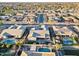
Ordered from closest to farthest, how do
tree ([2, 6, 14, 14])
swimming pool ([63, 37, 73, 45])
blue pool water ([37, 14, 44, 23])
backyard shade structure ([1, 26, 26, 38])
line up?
swimming pool ([63, 37, 73, 45]) < backyard shade structure ([1, 26, 26, 38]) < blue pool water ([37, 14, 44, 23]) < tree ([2, 6, 14, 14])

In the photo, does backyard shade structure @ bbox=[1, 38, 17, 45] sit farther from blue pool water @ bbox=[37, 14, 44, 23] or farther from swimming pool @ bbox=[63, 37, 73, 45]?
blue pool water @ bbox=[37, 14, 44, 23]

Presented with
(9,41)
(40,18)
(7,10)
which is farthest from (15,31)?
(7,10)

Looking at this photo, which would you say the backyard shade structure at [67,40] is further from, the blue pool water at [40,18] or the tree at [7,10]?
the tree at [7,10]

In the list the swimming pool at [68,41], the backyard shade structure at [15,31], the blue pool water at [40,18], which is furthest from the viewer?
the blue pool water at [40,18]

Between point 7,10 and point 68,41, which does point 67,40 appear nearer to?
point 68,41

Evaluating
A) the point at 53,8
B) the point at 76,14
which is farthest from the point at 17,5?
the point at 76,14

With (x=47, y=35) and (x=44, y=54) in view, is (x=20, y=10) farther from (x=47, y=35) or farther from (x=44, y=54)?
(x=44, y=54)

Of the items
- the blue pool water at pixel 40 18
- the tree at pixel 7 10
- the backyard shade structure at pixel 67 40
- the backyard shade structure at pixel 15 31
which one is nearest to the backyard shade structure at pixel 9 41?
the backyard shade structure at pixel 15 31

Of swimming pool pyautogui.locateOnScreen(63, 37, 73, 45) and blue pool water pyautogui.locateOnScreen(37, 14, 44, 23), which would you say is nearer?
swimming pool pyautogui.locateOnScreen(63, 37, 73, 45)

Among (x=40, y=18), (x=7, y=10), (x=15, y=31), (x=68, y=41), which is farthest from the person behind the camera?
(x=7, y=10)

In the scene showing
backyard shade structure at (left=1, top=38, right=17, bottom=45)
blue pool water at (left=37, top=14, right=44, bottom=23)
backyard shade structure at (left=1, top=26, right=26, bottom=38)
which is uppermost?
blue pool water at (left=37, top=14, right=44, bottom=23)

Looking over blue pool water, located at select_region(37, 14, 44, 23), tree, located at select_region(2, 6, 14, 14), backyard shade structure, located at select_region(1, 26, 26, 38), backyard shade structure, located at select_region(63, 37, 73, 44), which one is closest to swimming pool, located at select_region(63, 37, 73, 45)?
backyard shade structure, located at select_region(63, 37, 73, 44)
